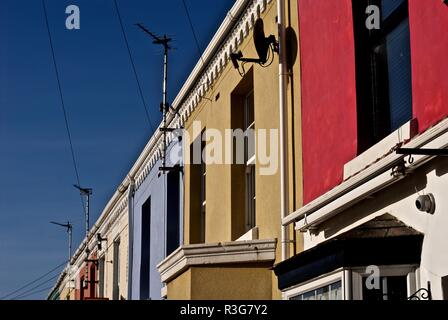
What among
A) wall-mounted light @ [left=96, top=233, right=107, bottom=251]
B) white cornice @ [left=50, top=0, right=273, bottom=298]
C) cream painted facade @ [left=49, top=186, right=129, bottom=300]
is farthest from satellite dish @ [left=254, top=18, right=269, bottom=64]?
wall-mounted light @ [left=96, top=233, right=107, bottom=251]

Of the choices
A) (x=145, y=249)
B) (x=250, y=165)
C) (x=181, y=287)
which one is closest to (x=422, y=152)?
(x=181, y=287)

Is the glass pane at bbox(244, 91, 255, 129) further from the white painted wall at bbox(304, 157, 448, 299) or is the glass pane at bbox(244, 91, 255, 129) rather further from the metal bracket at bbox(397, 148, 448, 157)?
the metal bracket at bbox(397, 148, 448, 157)

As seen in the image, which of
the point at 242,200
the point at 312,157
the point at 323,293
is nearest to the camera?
the point at 323,293

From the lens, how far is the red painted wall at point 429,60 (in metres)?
7.96

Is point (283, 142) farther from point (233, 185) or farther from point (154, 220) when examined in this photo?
point (154, 220)

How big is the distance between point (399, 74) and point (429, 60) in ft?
3.97

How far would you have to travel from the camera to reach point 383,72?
9.83m

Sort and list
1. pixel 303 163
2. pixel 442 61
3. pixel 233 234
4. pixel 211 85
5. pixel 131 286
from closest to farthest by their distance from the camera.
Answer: pixel 442 61 → pixel 303 163 → pixel 233 234 → pixel 211 85 → pixel 131 286

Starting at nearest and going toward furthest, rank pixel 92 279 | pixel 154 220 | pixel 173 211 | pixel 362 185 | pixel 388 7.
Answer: pixel 362 185, pixel 388 7, pixel 173 211, pixel 154 220, pixel 92 279

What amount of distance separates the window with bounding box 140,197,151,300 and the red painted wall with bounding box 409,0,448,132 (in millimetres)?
14188

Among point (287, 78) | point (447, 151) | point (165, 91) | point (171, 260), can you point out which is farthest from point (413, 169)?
point (165, 91)

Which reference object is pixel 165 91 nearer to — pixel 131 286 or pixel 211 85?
pixel 211 85

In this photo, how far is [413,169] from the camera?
8.20 metres

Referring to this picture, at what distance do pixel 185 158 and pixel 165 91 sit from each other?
262 centimetres
